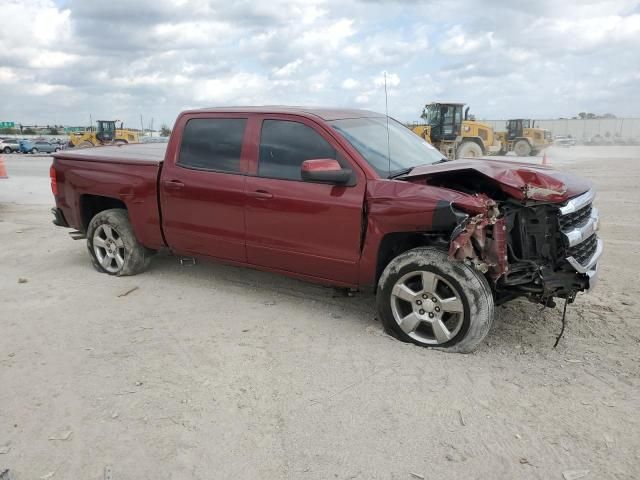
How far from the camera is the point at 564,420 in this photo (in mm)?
3137

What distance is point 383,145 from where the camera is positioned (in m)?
4.75

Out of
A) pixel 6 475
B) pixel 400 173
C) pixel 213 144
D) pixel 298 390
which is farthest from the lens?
pixel 213 144

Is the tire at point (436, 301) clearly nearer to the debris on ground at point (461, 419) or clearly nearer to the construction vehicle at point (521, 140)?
the debris on ground at point (461, 419)

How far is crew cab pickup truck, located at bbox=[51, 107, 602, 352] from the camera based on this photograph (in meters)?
3.82

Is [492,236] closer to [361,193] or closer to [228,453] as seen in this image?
[361,193]

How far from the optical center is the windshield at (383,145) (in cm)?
446

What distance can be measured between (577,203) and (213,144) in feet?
10.5

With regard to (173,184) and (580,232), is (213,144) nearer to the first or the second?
(173,184)

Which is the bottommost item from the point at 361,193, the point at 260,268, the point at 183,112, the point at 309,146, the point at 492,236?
the point at 260,268

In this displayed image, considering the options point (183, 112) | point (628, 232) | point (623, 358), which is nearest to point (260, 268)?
point (183, 112)

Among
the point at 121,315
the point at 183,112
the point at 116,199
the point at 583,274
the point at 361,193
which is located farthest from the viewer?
the point at 116,199

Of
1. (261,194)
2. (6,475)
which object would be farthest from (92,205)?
(6,475)

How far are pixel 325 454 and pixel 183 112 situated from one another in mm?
3882

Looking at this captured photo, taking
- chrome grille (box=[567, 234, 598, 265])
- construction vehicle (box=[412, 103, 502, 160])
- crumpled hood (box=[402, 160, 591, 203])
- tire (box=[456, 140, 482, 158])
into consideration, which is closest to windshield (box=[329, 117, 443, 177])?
crumpled hood (box=[402, 160, 591, 203])
